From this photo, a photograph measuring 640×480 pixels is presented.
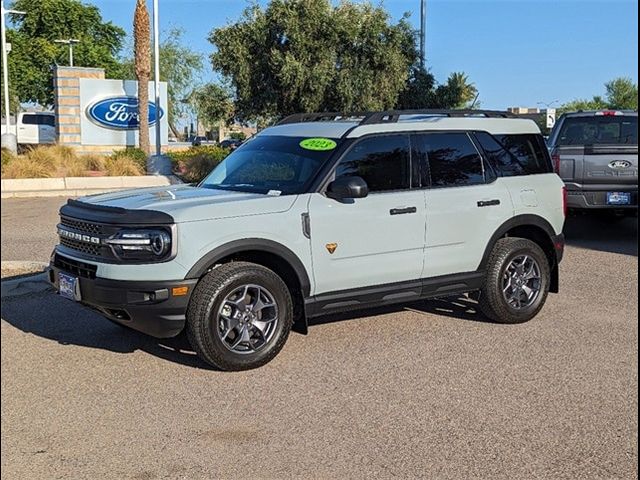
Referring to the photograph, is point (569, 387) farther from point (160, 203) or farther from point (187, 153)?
point (187, 153)

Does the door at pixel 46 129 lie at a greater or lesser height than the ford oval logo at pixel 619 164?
greater

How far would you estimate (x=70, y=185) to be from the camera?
1897 centimetres

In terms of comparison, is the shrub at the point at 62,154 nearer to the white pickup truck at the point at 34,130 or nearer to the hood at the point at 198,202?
the white pickup truck at the point at 34,130

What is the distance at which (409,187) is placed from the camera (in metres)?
6.20

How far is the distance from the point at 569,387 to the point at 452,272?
163cm

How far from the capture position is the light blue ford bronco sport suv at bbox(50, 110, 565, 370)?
5078 millimetres

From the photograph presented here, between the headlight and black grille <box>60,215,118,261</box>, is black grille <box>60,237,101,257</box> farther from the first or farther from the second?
the headlight

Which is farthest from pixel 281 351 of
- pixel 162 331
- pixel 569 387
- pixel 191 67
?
pixel 191 67

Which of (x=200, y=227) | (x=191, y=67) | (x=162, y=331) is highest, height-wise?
(x=191, y=67)

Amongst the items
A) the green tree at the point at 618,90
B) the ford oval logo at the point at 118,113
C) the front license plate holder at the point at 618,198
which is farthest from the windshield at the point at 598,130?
the green tree at the point at 618,90

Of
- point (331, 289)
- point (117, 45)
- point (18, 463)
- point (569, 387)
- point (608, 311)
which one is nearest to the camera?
point (18, 463)

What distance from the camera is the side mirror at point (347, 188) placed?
562cm

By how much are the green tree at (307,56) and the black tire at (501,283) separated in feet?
53.9

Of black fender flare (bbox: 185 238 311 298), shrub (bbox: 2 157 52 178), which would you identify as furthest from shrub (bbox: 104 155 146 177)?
black fender flare (bbox: 185 238 311 298)
